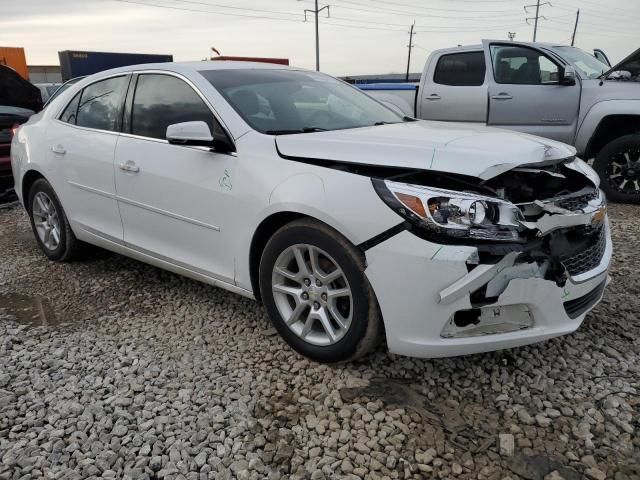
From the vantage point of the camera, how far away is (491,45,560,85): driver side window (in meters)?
6.79

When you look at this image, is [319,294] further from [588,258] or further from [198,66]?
[198,66]

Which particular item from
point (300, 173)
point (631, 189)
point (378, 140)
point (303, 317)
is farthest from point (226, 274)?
point (631, 189)

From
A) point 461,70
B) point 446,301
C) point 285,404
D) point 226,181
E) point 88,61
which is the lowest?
point 88,61

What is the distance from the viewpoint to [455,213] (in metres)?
2.40

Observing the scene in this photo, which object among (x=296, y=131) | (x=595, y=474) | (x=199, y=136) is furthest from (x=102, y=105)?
(x=595, y=474)

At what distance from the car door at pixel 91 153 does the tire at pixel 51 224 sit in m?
0.22

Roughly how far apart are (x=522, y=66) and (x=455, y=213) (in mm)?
5449

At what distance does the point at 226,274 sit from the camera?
3242 millimetres

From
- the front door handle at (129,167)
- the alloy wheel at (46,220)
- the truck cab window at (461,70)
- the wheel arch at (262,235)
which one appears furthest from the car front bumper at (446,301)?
the truck cab window at (461,70)

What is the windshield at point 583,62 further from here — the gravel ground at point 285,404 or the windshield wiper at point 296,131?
the windshield wiper at point 296,131

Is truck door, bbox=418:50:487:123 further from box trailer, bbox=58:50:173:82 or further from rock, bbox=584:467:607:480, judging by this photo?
box trailer, bbox=58:50:173:82

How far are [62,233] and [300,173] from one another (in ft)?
9.17

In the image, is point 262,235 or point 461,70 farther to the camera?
point 461,70

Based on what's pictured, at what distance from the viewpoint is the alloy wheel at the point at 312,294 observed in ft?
9.04
